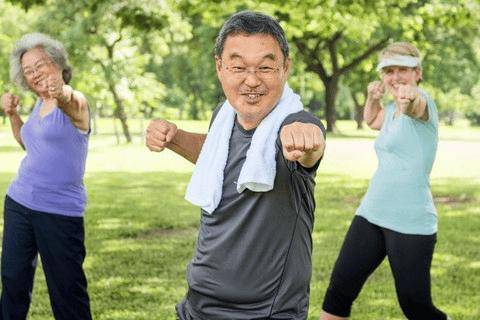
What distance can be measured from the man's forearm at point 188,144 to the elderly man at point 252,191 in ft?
0.51

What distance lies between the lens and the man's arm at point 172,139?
9.14 ft

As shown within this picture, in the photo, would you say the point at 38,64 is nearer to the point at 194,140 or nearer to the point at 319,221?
the point at 194,140

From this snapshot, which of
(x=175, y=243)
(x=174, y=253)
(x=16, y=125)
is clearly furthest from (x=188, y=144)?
(x=175, y=243)

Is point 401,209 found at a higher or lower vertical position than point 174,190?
higher

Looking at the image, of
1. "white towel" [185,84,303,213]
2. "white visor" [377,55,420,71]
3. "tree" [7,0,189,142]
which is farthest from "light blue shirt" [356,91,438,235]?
"tree" [7,0,189,142]

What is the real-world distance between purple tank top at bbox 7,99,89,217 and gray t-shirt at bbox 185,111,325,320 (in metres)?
1.79

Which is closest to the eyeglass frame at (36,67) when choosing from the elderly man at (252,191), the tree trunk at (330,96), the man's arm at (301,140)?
the elderly man at (252,191)

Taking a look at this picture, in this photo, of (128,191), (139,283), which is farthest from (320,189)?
(139,283)

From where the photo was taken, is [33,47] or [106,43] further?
[106,43]

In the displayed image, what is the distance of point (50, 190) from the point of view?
14.2 ft

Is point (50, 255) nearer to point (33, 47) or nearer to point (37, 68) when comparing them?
point (37, 68)

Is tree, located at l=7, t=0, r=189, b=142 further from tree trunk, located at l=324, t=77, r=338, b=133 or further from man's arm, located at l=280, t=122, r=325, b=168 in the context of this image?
man's arm, located at l=280, t=122, r=325, b=168

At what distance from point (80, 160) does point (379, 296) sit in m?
3.17

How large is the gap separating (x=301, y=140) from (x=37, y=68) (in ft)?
8.02
